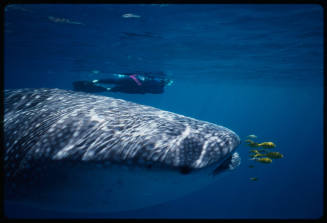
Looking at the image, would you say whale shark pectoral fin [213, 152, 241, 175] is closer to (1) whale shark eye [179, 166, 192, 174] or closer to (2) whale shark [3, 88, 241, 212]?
(2) whale shark [3, 88, 241, 212]

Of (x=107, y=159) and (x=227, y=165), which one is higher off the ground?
(x=107, y=159)

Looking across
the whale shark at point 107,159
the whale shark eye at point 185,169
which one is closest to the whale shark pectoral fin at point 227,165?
the whale shark at point 107,159

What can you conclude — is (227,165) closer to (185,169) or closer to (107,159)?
(185,169)

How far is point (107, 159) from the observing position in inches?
81.4

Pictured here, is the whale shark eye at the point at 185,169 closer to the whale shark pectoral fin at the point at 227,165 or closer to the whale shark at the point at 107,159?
the whale shark at the point at 107,159

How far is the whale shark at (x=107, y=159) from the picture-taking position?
6.75ft

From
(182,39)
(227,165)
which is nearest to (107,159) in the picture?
(227,165)

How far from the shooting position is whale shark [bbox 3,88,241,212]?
206 cm

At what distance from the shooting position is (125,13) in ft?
37.0

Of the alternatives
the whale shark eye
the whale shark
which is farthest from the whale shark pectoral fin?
the whale shark eye

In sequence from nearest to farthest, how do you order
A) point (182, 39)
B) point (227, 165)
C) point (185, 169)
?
point (185, 169), point (227, 165), point (182, 39)

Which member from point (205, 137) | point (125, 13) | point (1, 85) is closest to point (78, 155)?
point (205, 137)

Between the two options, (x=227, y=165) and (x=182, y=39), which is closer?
(x=227, y=165)

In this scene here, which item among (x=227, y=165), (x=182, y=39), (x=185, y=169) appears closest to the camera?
(x=185, y=169)
